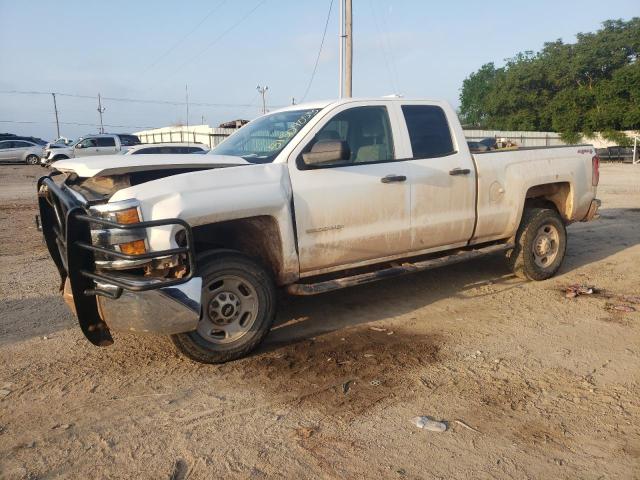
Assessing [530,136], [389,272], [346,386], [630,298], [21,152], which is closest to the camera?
[346,386]

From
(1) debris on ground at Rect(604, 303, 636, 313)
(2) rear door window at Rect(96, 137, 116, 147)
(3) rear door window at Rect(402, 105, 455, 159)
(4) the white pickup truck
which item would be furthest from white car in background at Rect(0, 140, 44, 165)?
(1) debris on ground at Rect(604, 303, 636, 313)

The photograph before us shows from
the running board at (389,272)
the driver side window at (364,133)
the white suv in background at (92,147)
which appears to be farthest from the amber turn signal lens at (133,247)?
the white suv in background at (92,147)

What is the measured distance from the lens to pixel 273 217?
421 centimetres

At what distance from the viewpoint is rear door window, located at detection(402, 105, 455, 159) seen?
522 cm

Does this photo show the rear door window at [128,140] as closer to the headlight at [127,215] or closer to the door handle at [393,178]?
the door handle at [393,178]

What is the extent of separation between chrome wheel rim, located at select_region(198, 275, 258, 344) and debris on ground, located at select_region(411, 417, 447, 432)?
1481mm

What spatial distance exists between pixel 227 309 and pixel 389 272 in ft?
5.28

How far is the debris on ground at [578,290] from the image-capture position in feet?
18.9

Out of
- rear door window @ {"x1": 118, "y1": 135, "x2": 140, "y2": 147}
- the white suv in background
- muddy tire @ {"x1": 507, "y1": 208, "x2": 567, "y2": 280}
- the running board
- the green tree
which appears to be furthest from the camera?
the green tree

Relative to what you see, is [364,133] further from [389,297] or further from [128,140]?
[128,140]

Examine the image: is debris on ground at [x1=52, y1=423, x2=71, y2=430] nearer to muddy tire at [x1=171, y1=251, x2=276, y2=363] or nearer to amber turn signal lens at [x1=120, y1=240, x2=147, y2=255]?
muddy tire at [x1=171, y1=251, x2=276, y2=363]

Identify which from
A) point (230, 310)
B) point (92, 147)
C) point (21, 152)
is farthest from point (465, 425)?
point (21, 152)

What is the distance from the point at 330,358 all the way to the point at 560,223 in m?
3.72

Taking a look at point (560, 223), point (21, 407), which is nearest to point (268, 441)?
point (21, 407)
